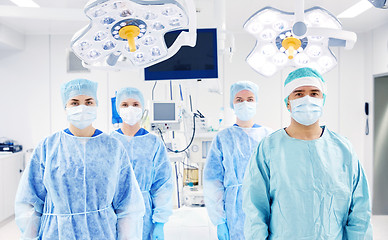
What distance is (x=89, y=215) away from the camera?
1360mm

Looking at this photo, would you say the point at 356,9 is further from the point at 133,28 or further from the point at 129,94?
the point at 133,28

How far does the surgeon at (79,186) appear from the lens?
1.33m

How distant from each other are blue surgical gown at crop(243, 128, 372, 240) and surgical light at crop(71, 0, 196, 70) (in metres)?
0.59

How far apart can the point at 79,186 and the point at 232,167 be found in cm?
96

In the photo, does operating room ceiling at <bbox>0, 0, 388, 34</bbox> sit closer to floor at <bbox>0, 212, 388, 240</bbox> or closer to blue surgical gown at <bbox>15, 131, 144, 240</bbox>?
blue surgical gown at <bbox>15, 131, 144, 240</bbox>

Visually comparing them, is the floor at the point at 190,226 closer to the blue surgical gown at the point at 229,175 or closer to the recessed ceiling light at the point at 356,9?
the blue surgical gown at the point at 229,175

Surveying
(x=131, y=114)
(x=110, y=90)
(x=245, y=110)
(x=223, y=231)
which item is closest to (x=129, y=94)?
(x=131, y=114)

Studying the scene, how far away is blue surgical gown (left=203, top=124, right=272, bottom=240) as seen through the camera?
1.92 meters

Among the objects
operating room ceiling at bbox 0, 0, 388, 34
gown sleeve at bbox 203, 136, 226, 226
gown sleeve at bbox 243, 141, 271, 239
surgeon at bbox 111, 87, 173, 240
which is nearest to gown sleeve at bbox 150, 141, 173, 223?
surgeon at bbox 111, 87, 173, 240

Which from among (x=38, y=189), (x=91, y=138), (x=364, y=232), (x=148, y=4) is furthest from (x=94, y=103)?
(x=364, y=232)

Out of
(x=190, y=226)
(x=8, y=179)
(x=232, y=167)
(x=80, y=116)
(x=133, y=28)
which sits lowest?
(x=190, y=226)

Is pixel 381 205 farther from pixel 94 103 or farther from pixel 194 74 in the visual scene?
pixel 94 103

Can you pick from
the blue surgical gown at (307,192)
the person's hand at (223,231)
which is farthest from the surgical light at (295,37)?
the person's hand at (223,231)

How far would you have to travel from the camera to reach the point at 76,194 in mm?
1347
